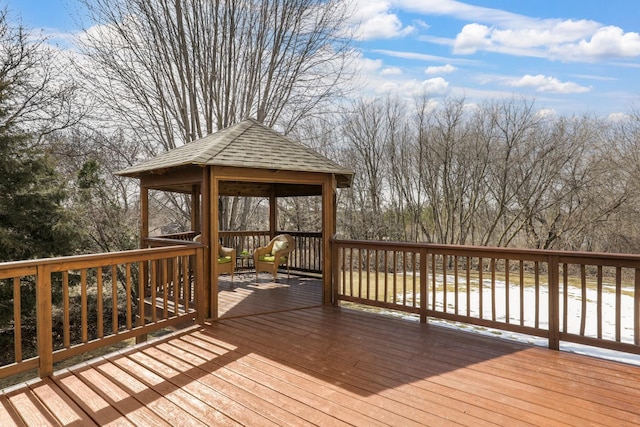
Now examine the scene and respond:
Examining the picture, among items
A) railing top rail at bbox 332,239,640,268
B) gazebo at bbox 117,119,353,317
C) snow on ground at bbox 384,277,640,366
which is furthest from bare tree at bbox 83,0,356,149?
railing top rail at bbox 332,239,640,268

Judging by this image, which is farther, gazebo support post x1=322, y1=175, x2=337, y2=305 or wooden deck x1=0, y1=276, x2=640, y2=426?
gazebo support post x1=322, y1=175, x2=337, y2=305

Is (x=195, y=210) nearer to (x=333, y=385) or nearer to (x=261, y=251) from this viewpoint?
(x=261, y=251)

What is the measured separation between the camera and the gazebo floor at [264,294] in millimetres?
5406

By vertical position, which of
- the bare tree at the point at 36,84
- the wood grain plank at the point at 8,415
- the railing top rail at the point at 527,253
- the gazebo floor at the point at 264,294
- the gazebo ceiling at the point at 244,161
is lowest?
the gazebo floor at the point at 264,294

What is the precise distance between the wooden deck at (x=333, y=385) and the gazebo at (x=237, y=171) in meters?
1.44

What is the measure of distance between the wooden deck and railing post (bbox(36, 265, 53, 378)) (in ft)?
0.45

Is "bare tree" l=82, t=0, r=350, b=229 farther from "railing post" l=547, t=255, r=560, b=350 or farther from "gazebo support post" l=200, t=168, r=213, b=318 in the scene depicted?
"railing post" l=547, t=255, r=560, b=350

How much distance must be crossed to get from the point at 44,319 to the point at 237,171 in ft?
8.99

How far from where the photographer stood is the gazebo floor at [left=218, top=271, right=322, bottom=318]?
213 inches

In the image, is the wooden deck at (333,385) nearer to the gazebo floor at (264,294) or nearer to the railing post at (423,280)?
the railing post at (423,280)

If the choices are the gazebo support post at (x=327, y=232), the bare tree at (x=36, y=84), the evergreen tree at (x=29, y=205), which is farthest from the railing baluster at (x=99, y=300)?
the bare tree at (x=36, y=84)

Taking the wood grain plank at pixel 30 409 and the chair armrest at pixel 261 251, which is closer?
the wood grain plank at pixel 30 409

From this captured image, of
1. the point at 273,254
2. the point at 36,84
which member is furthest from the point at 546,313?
the point at 36,84

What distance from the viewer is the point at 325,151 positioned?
15555 mm
